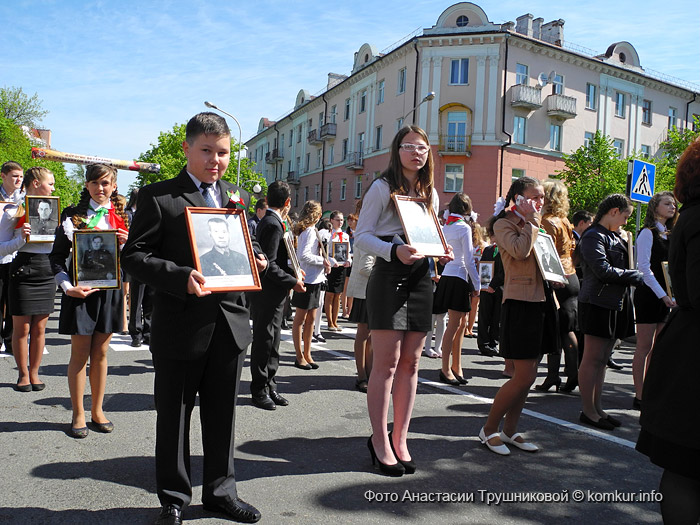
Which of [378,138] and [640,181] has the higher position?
[378,138]

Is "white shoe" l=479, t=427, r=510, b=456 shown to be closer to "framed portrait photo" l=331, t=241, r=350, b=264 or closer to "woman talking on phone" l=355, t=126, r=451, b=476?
"woman talking on phone" l=355, t=126, r=451, b=476

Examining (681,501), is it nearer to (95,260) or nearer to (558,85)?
(95,260)

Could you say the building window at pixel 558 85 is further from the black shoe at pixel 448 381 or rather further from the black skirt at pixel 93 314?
the black skirt at pixel 93 314

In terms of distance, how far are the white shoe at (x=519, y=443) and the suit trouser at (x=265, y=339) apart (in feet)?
7.61

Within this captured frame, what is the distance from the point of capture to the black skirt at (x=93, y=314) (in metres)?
4.64

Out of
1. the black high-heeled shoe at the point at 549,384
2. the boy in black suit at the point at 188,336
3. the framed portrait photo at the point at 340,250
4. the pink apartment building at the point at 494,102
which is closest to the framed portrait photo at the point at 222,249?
the boy in black suit at the point at 188,336

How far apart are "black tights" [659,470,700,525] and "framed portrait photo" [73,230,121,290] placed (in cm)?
402

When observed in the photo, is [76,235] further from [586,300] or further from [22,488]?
[586,300]

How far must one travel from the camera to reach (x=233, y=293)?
3.18 m

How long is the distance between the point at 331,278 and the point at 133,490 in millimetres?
8545

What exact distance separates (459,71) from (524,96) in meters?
4.28

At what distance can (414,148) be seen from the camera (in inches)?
161

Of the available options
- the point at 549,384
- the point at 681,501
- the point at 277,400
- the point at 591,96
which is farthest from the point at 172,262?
the point at 591,96

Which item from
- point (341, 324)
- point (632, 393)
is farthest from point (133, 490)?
point (341, 324)
